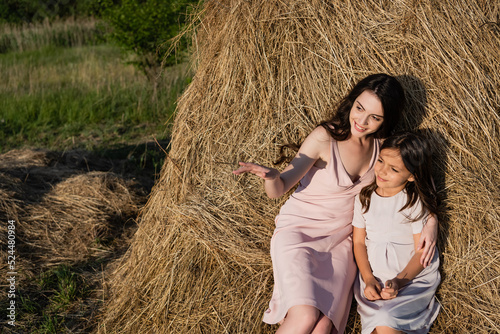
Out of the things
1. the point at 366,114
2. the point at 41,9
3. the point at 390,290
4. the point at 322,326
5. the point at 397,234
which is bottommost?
the point at 41,9

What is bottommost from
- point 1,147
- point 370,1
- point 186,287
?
point 1,147

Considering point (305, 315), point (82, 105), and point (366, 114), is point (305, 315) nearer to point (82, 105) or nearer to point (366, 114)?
point (366, 114)

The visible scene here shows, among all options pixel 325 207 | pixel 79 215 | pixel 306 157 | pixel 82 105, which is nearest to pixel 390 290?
pixel 325 207

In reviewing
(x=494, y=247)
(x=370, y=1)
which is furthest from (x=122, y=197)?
(x=494, y=247)

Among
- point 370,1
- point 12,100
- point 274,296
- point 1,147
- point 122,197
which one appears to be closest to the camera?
point 274,296

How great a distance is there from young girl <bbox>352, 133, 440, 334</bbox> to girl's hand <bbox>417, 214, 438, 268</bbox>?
0.11ft

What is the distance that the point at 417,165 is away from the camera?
2865 millimetres

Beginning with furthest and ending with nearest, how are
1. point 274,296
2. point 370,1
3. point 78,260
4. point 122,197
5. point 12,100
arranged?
point 12,100, point 122,197, point 78,260, point 370,1, point 274,296

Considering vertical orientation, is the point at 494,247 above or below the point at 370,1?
below

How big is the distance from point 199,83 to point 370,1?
4.43ft

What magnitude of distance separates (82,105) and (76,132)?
76 cm

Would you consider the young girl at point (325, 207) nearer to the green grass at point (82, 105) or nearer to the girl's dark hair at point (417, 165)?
the girl's dark hair at point (417, 165)

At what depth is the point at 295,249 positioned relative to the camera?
111 inches

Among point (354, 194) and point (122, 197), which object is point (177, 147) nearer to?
point (354, 194)
